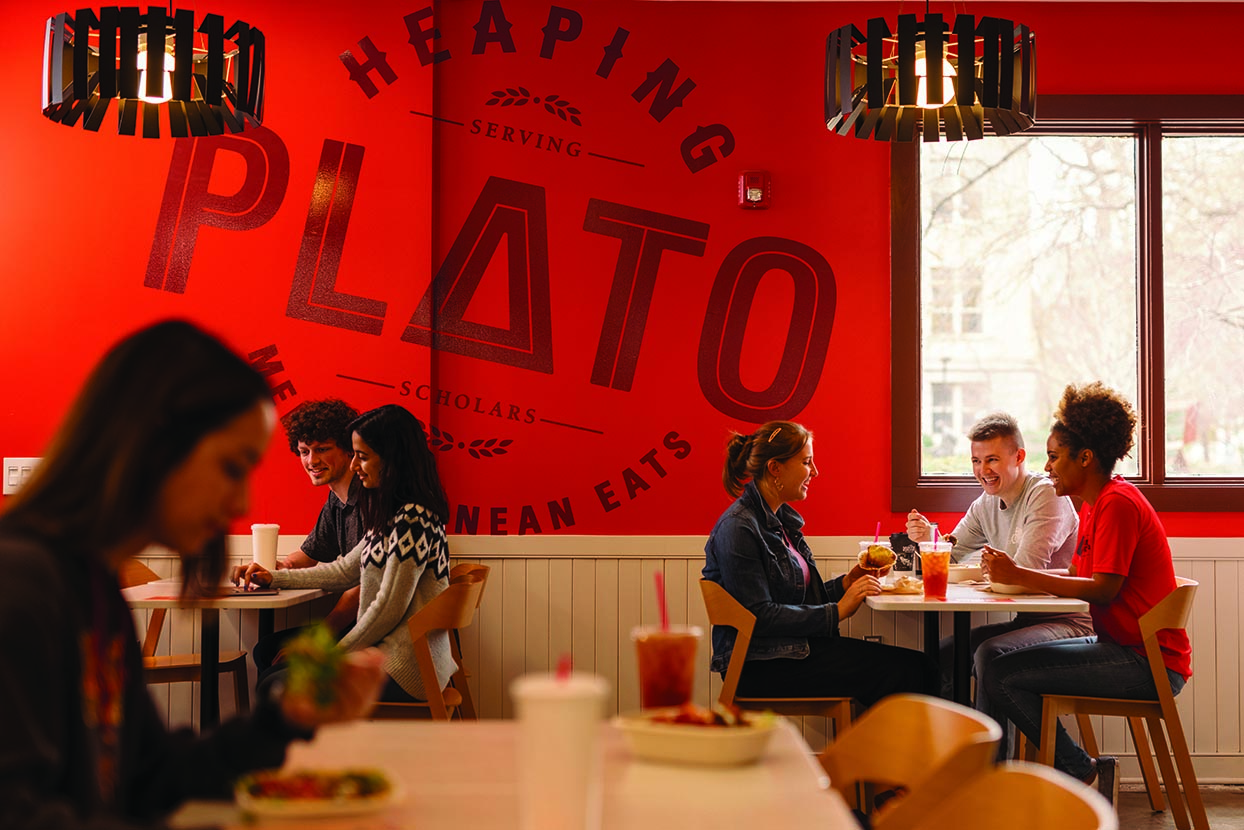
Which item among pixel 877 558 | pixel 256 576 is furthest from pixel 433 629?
pixel 877 558

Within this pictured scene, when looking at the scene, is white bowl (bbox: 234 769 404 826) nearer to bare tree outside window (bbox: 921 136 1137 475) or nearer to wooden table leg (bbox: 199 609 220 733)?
wooden table leg (bbox: 199 609 220 733)

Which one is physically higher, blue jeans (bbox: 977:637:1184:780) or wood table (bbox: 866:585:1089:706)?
wood table (bbox: 866:585:1089:706)

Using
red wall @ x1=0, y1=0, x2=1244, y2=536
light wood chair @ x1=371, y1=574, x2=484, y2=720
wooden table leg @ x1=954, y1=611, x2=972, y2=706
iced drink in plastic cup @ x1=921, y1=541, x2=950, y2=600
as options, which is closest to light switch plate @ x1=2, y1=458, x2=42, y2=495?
red wall @ x1=0, y1=0, x2=1244, y2=536

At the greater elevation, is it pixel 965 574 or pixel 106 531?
pixel 106 531

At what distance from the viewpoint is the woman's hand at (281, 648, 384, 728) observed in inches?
48.7

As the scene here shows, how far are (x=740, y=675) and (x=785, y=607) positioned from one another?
242mm

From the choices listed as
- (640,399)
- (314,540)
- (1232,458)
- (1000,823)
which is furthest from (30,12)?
(1232,458)

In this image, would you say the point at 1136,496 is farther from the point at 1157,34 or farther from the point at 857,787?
the point at 1157,34

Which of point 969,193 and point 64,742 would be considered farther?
point 969,193

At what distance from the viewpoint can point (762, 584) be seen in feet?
11.5

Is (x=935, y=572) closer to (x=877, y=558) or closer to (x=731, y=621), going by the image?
(x=877, y=558)

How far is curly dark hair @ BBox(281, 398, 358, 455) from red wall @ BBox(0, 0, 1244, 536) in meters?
0.21

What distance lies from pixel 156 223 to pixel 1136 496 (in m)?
3.44

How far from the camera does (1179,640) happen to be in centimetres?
343
